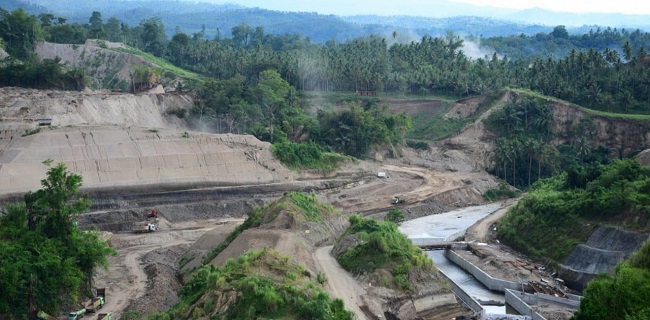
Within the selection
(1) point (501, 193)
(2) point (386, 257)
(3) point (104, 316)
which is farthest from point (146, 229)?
(1) point (501, 193)

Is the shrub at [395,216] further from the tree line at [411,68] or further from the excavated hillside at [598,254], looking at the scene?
the tree line at [411,68]

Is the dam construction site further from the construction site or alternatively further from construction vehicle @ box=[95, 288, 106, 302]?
construction vehicle @ box=[95, 288, 106, 302]

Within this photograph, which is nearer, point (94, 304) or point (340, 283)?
point (340, 283)

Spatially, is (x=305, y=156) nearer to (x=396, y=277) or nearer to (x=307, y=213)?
(x=307, y=213)

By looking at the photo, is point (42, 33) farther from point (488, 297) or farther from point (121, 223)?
point (488, 297)

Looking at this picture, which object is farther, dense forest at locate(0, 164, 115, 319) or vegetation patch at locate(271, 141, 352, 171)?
vegetation patch at locate(271, 141, 352, 171)

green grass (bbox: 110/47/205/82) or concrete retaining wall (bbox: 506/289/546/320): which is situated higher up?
green grass (bbox: 110/47/205/82)

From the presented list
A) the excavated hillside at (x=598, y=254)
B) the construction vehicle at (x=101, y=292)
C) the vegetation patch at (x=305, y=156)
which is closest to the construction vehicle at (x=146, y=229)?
the vegetation patch at (x=305, y=156)

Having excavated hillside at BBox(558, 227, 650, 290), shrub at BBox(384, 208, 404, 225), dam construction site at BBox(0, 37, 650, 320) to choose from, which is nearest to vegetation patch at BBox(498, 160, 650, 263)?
dam construction site at BBox(0, 37, 650, 320)

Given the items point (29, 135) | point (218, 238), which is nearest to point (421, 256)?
point (218, 238)
